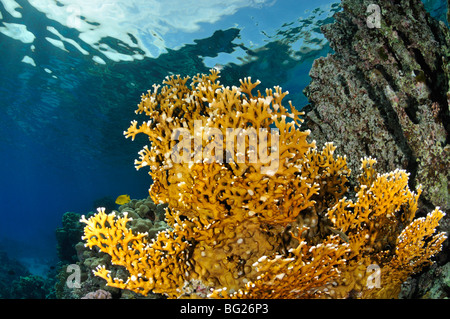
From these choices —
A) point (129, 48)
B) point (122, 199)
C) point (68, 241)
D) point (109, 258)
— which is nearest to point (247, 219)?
point (109, 258)

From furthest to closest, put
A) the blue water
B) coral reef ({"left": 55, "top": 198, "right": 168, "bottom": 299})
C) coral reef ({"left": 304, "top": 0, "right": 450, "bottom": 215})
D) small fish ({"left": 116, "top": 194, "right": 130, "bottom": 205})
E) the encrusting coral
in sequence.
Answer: the blue water
small fish ({"left": 116, "top": 194, "right": 130, "bottom": 205})
coral reef ({"left": 55, "top": 198, "right": 168, "bottom": 299})
coral reef ({"left": 304, "top": 0, "right": 450, "bottom": 215})
the encrusting coral

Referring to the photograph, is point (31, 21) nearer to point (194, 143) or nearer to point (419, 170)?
point (194, 143)

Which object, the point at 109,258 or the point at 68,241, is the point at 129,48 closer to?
the point at 68,241

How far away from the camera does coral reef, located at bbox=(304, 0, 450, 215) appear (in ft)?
13.1

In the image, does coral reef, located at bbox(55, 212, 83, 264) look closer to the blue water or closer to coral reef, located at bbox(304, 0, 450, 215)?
the blue water

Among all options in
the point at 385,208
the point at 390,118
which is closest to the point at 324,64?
the point at 390,118

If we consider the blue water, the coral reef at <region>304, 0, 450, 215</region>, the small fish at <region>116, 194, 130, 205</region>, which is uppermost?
the blue water

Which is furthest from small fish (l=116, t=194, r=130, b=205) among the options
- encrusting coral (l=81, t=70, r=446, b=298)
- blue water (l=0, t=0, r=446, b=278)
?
Result: blue water (l=0, t=0, r=446, b=278)

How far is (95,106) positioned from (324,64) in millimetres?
22151

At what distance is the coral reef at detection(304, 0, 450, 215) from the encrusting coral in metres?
1.05

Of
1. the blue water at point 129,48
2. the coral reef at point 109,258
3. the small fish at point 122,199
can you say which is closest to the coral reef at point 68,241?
the coral reef at point 109,258

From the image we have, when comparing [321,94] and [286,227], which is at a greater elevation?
[321,94]

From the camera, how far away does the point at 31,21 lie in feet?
41.4

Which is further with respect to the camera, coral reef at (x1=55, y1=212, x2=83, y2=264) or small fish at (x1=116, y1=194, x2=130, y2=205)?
coral reef at (x1=55, y1=212, x2=83, y2=264)
